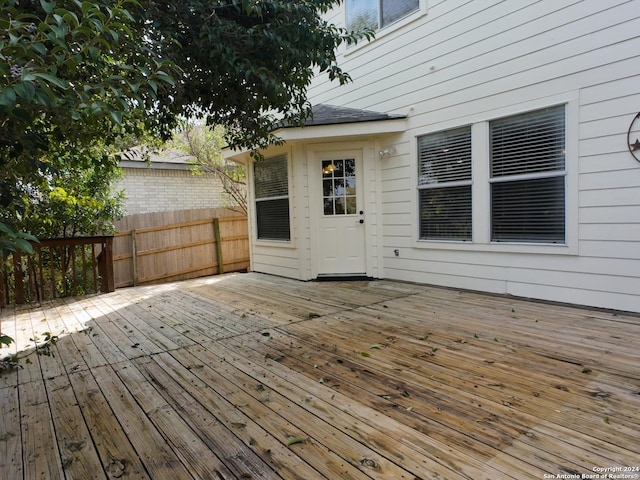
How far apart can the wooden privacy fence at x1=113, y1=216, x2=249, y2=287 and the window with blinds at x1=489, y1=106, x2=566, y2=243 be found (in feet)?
18.7

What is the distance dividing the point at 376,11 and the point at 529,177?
11.7 feet

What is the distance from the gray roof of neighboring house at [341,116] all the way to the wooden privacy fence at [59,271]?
363 centimetres

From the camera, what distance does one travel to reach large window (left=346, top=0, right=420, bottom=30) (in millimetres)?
5262

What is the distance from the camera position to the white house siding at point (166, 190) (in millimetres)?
9031

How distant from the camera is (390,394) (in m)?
2.15

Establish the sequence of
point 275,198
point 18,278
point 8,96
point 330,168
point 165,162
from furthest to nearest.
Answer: point 165,162
point 275,198
point 330,168
point 18,278
point 8,96

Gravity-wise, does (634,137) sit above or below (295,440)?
above

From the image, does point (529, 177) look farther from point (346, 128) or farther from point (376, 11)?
point (376, 11)

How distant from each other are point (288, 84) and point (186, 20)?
89 cm

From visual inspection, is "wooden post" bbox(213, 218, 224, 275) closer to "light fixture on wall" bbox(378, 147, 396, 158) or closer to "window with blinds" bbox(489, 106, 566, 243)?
"light fixture on wall" bbox(378, 147, 396, 158)

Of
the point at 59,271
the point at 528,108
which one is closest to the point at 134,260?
the point at 59,271

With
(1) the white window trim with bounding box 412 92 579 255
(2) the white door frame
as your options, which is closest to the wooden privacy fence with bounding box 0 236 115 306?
(2) the white door frame

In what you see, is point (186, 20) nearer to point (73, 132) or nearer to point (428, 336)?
point (73, 132)

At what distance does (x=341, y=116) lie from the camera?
18.5 feet
